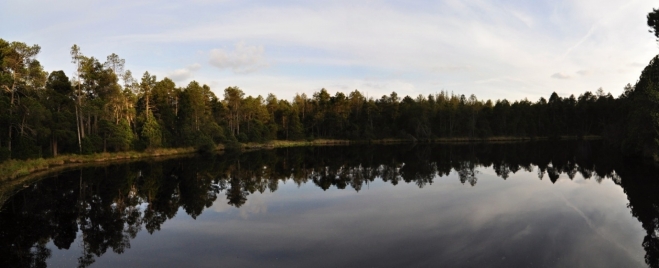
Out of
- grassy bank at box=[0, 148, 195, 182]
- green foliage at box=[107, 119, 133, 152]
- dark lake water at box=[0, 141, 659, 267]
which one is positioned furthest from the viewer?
green foliage at box=[107, 119, 133, 152]

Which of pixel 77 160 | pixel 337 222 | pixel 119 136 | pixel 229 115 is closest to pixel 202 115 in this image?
pixel 229 115

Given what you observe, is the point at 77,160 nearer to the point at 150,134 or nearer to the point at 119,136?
the point at 119,136

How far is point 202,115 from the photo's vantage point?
66.0 metres

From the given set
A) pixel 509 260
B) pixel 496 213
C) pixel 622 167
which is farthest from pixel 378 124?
pixel 509 260

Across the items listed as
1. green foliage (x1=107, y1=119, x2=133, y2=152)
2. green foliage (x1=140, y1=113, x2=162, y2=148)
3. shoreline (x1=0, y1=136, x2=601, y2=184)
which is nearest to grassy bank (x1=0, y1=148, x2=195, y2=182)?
shoreline (x1=0, y1=136, x2=601, y2=184)

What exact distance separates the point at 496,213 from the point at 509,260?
6.88 metres

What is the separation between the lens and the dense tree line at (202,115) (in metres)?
35.0

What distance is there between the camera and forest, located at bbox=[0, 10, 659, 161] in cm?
3484

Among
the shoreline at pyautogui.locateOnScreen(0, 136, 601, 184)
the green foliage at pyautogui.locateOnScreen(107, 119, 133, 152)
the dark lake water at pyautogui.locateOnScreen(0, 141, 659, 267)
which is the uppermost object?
the green foliage at pyautogui.locateOnScreen(107, 119, 133, 152)

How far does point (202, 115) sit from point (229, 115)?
479 inches

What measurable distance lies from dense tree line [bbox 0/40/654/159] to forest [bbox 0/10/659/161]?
131 mm

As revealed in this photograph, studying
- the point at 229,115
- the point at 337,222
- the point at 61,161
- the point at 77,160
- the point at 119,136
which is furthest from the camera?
the point at 229,115

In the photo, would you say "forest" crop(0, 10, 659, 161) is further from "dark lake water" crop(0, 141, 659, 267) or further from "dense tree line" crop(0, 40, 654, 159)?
"dark lake water" crop(0, 141, 659, 267)

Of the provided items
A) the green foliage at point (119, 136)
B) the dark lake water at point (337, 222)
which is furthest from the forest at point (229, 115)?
the dark lake water at point (337, 222)
